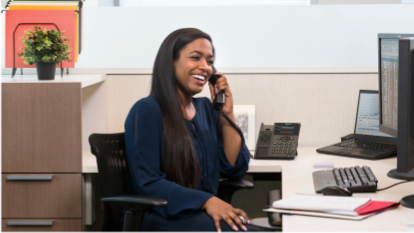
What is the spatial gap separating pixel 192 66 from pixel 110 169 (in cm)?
46

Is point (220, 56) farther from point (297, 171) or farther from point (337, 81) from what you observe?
point (297, 171)

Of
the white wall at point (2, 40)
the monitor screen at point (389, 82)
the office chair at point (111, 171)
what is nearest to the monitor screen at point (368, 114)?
the monitor screen at point (389, 82)

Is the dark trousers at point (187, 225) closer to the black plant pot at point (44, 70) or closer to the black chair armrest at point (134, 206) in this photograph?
the black chair armrest at point (134, 206)

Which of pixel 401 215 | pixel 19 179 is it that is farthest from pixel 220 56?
pixel 401 215

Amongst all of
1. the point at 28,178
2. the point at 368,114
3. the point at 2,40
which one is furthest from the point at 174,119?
the point at 2,40

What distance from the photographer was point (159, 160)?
1.50 meters

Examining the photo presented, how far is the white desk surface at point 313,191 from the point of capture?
1027 mm

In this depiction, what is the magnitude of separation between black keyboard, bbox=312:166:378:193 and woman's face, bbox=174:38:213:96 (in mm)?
529

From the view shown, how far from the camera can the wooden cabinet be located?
6.02 feet

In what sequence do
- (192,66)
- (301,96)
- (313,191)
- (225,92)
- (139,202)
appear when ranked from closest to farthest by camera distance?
(139,202)
(313,191)
(192,66)
(225,92)
(301,96)

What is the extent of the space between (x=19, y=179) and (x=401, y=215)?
145cm

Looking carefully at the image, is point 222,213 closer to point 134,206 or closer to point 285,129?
point 134,206

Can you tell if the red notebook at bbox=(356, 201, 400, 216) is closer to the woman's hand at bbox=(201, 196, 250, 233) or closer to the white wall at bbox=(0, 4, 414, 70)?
the woman's hand at bbox=(201, 196, 250, 233)

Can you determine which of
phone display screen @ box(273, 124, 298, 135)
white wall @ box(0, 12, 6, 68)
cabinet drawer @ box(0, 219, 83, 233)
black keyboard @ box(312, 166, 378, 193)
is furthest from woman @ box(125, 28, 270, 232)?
white wall @ box(0, 12, 6, 68)
